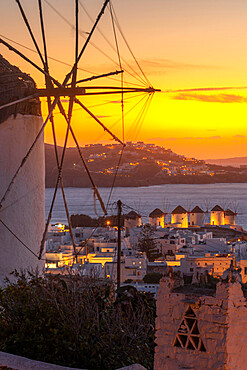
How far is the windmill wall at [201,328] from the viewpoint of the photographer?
4.36 m

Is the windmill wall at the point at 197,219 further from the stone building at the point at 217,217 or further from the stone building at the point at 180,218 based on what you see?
the stone building at the point at 180,218

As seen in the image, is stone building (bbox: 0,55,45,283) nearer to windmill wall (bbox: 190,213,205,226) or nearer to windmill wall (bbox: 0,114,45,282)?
windmill wall (bbox: 0,114,45,282)

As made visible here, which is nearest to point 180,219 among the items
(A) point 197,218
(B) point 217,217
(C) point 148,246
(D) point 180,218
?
(D) point 180,218

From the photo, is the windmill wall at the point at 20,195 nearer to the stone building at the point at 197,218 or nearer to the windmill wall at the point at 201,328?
the windmill wall at the point at 201,328

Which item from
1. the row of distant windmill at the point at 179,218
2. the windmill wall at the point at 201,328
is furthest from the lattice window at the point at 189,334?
the row of distant windmill at the point at 179,218

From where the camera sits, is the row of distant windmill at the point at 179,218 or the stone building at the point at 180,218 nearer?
the row of distant windmill at the point at 179,218

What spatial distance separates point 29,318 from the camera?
7.36 metres

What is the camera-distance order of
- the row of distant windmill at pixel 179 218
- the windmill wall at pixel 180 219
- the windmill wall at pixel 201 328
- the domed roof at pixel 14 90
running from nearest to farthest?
the windmill wall at pixel 201 328 < the domed roof at pixel 14 90 < the row of distant windmill at pixel 179 218 < the windmill wall at pixel 180 219

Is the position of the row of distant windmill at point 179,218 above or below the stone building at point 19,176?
below

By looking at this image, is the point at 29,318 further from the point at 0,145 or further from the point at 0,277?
the point at 0,145

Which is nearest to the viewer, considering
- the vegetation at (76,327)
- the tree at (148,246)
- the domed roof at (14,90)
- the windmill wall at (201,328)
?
the windmill wall at (201,328)

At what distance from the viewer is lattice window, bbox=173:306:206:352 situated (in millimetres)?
4426

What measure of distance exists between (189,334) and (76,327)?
262cm

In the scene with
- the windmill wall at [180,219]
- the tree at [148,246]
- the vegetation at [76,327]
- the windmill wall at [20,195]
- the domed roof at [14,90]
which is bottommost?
the tree at [148,246]
